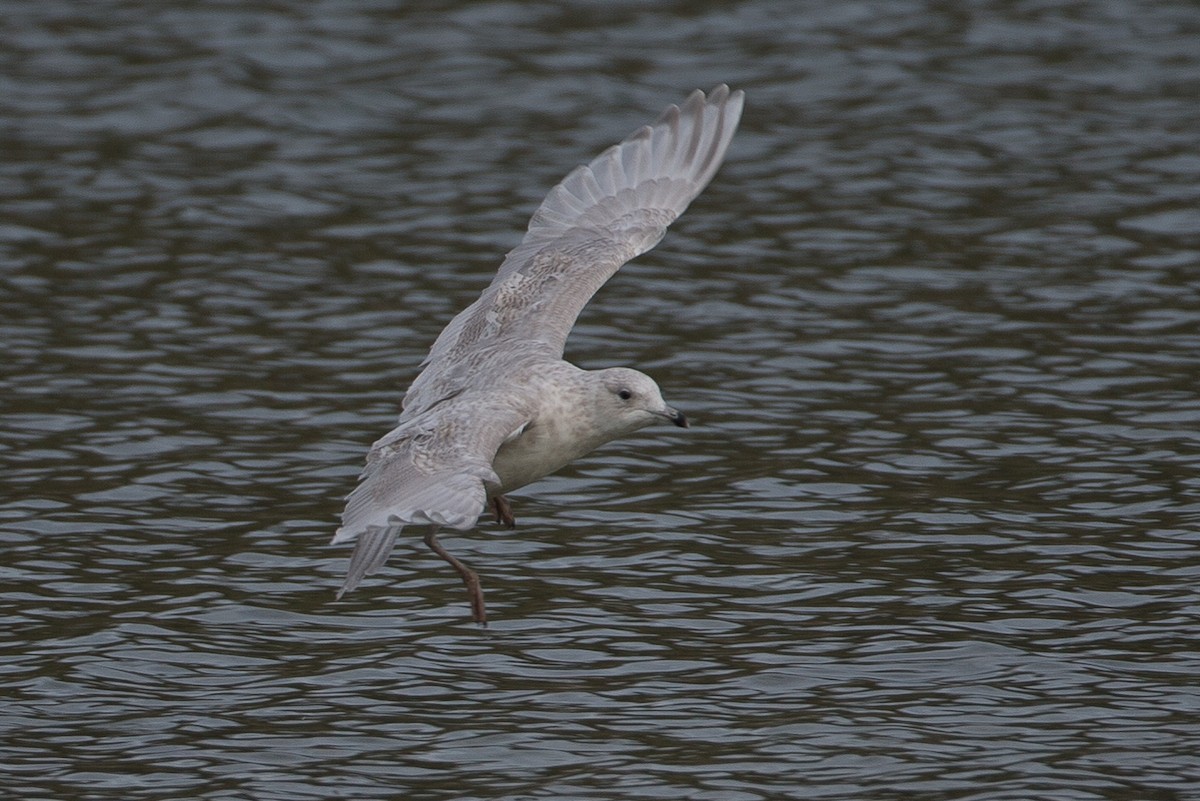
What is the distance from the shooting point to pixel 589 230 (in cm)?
1095

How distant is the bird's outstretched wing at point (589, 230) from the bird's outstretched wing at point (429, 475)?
0.83m

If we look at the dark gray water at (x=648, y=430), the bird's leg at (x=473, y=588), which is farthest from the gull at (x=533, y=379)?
the dark gray water at (x=648, y=430)

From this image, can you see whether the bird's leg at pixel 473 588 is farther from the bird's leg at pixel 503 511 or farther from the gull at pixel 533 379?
the bird's leg at pixel 503 511

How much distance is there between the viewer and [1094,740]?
27.4 feet

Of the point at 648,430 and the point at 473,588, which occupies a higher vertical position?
the point at 473,588

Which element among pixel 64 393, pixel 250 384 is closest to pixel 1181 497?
pixel 250 384

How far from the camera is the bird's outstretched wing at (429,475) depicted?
25.3ft

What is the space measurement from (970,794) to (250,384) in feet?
20.9

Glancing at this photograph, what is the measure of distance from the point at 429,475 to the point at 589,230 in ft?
10.1

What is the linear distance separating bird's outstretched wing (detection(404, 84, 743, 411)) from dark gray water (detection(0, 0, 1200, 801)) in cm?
118

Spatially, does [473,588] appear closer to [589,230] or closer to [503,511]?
[503,511]

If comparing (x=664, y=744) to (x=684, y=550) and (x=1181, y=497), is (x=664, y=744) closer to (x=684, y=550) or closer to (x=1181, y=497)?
(x=684, y=550)

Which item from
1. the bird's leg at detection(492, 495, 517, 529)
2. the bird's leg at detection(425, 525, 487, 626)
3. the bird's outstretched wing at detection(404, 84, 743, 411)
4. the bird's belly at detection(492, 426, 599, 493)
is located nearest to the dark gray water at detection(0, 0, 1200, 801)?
the bird's leg at detection(425, 525, 487, 626)

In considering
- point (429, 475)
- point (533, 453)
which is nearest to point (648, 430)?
point (533, 453)
